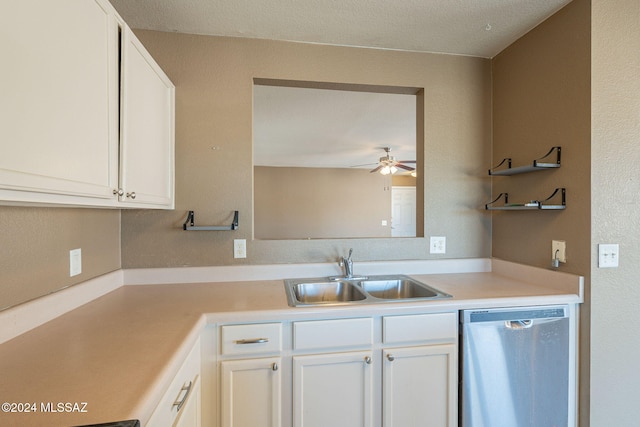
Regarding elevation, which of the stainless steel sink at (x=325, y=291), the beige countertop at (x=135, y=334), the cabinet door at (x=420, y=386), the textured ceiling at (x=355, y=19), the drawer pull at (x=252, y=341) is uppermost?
the textured ceiling at (x=355, y=19)

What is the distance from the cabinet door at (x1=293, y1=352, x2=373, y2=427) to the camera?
1.25 m

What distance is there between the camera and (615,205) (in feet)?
4.59

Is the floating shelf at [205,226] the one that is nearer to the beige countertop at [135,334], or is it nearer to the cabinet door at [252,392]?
the beige countertop at [135,334]

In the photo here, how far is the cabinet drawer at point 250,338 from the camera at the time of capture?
1.21 m

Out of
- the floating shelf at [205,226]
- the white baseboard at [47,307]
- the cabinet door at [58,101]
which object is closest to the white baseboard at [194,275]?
the white baseboard at [47,307]

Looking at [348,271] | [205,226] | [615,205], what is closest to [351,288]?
[348,271]

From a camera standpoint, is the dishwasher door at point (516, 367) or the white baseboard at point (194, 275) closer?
the white baseboard at point (194, 275)

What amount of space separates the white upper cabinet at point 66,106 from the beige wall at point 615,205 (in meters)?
2.07

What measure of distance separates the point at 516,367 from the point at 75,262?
2079mm

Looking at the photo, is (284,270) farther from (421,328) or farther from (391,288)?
(421,328)

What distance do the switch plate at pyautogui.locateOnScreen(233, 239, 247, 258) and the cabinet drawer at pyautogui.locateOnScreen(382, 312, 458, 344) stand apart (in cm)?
93

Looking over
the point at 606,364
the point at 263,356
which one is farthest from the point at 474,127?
the point at 263,356

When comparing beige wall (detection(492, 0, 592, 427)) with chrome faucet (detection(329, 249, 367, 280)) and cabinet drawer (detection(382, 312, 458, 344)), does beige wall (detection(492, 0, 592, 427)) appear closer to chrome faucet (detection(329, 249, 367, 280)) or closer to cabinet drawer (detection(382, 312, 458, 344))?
cabinet drawer (detection(382, 312, 458, 344))

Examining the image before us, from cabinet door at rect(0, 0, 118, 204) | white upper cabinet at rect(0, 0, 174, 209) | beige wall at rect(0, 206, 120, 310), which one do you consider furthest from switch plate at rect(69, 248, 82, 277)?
cabinet door at rect(0, 0, 118, 204)
